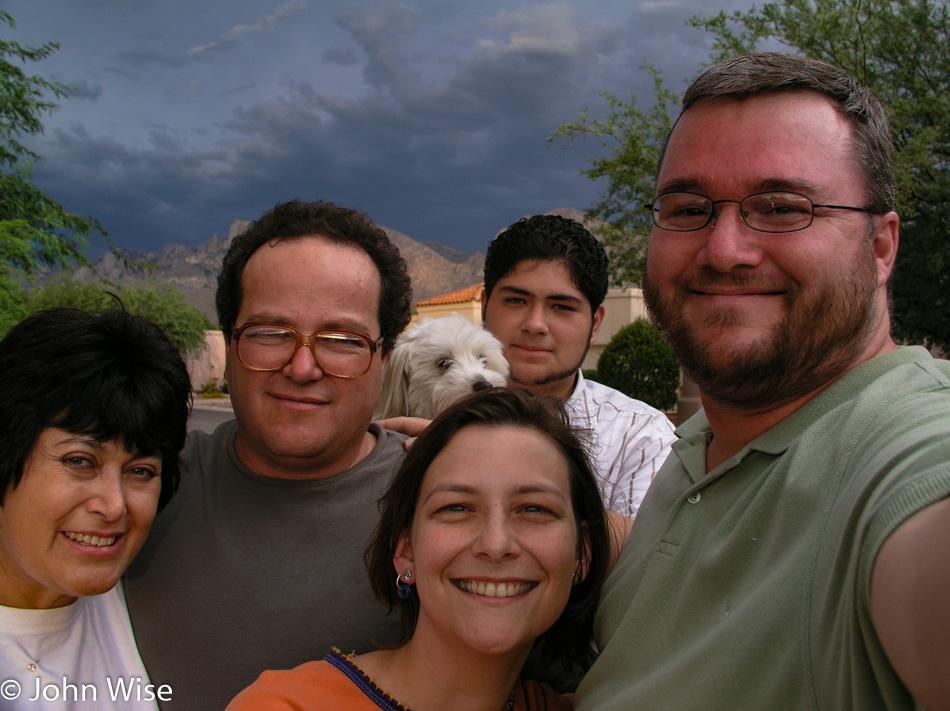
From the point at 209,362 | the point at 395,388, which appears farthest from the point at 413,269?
the point at 395,388

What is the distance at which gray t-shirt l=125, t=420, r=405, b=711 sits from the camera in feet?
7.27

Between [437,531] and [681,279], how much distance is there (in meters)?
1.00

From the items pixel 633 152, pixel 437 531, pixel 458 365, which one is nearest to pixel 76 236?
pixel 633 152

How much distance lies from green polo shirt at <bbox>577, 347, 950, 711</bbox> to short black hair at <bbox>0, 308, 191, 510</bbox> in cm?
156

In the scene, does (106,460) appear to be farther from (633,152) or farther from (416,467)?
(633,152)

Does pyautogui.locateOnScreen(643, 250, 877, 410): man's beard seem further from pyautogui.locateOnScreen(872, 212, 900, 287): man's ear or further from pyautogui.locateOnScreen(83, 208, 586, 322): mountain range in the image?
pyautogui.locateOnScreen(83, 208, 586, 322): mountain range

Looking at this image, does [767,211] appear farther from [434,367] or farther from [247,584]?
[434,367]

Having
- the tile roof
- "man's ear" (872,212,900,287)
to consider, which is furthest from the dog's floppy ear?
the tile roof

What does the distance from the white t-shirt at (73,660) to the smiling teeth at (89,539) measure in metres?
0.28

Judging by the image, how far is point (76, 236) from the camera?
1101 inches

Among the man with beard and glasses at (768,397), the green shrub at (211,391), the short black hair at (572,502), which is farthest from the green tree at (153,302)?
the man with beard and glasses at (768,397)

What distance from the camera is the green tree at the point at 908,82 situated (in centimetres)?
1714

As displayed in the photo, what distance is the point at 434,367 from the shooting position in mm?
4125

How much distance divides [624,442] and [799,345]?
177 centimetres
